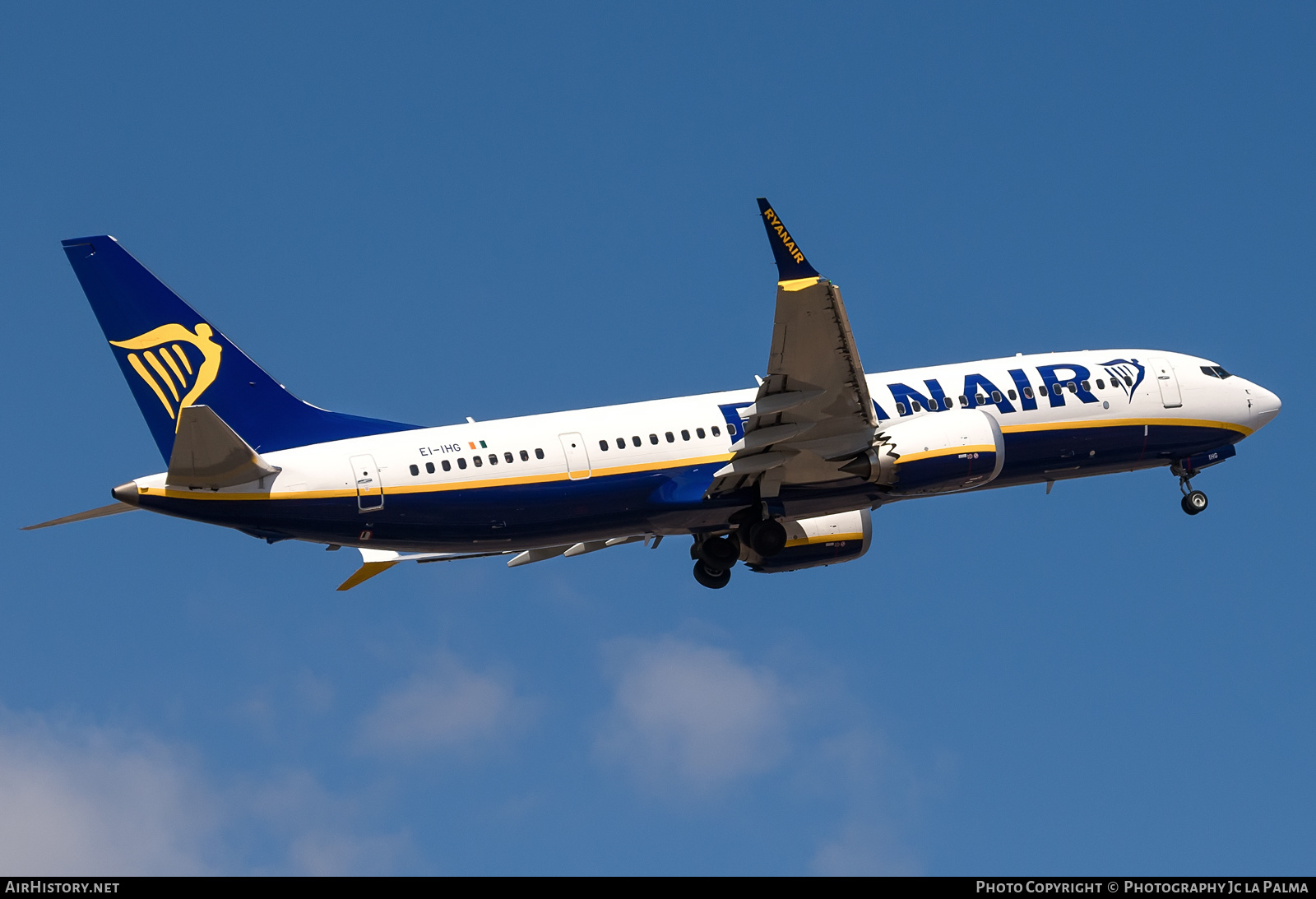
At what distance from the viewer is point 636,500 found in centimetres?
3869

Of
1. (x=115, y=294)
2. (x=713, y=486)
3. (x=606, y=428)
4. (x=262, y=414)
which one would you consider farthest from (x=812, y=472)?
(x=115, y=294)

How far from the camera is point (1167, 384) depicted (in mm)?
44188

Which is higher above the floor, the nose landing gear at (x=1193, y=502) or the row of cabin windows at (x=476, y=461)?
the nose landing gear at (x=1193, y=502)

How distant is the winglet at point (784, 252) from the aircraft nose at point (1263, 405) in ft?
62.8

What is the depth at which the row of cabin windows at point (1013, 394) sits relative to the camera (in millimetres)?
41156

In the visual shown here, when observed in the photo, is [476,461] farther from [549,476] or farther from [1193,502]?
[1193,502]

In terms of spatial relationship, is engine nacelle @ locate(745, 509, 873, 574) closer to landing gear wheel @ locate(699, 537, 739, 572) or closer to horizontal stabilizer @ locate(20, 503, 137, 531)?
landing gear wheel @ locate(699, 537, 739, 572)

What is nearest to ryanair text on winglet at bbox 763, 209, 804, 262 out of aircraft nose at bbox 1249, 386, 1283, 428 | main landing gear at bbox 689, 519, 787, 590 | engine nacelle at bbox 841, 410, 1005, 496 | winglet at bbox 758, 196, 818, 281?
winglet at bbox 758, 196, 818, 281

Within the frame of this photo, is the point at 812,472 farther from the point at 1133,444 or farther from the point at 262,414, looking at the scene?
the point at 262,414

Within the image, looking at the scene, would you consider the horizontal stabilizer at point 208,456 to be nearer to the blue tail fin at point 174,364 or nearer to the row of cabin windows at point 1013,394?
the blue tail fin at point 174,364

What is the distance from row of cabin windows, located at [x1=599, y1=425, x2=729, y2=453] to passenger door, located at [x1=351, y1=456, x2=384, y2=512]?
5501 millimetres

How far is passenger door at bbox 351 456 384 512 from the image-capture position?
36000 millimetres

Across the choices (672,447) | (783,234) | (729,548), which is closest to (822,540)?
(729,548)

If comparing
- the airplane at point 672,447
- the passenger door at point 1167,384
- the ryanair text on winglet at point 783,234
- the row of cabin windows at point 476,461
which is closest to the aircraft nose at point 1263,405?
the airplane at point 672,447
